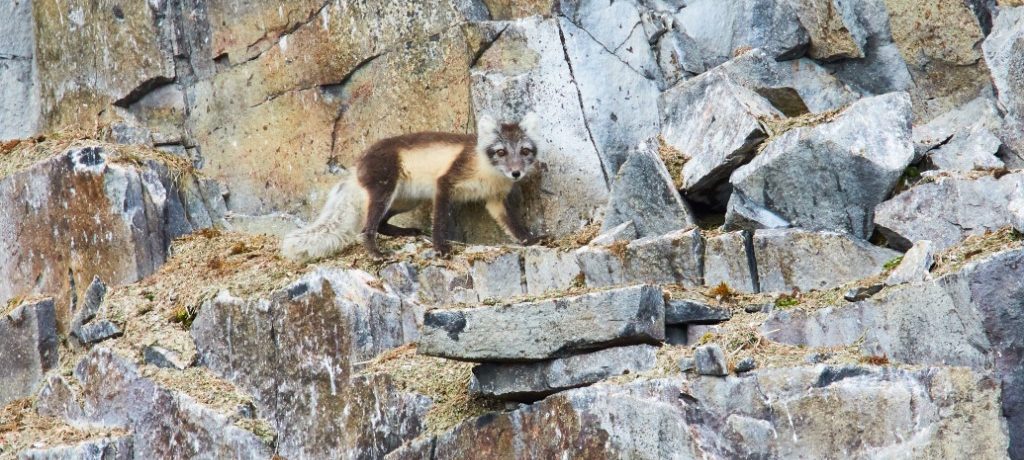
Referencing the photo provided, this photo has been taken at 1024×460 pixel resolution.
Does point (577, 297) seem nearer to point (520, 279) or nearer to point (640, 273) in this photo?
point (640, 273)

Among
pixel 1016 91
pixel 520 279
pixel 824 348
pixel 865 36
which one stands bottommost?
pixel 824 348

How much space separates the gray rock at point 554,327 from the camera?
7812 millimetres

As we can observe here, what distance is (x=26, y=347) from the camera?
37.0ft

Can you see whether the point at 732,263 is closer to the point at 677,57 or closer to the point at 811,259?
the point at 811,259

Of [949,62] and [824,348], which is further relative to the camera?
[949,62]

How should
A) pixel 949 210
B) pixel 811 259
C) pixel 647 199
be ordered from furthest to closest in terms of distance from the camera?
pixel 647 199, pixel 811 259, pixel 949 210

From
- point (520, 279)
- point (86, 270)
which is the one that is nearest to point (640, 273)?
point (520, 279)

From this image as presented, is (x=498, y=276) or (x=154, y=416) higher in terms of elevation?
(x=498, y=276)

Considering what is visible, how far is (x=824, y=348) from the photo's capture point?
7.64 metres

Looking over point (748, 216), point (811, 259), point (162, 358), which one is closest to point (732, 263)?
point (748, 216)

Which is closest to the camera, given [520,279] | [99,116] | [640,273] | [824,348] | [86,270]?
[824,348]

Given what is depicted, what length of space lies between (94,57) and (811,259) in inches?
307

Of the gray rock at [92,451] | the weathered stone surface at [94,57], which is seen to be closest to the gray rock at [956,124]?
the gray rock at [92,451]

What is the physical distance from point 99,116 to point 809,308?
26.3ft
